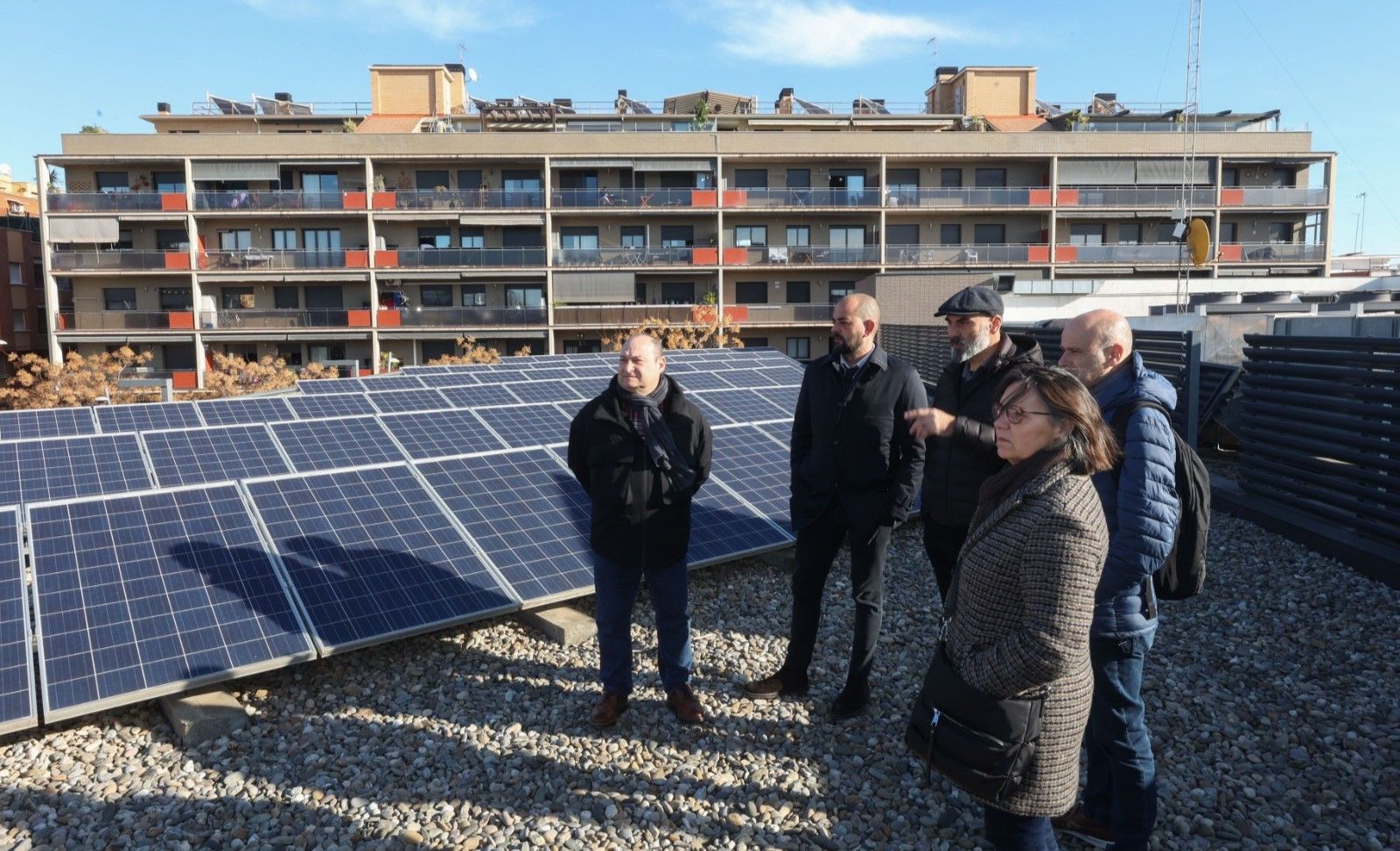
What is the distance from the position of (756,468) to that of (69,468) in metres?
5.61

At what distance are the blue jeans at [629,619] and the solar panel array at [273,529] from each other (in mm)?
1104

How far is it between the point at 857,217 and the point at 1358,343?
1556 inches

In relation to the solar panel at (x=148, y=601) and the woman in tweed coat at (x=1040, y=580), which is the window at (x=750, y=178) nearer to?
the solar panel at (x=148, y=601)

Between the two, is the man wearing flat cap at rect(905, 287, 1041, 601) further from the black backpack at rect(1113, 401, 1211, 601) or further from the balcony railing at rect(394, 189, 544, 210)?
the balcony railing at rect(394, 189, 544, 210)

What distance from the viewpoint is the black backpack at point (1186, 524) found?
3.61 metres

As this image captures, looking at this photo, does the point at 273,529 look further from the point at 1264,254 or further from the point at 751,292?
the point at 1264,254

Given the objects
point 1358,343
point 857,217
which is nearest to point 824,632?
point 1358,343

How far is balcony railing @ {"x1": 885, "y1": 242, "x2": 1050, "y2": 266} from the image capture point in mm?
45031

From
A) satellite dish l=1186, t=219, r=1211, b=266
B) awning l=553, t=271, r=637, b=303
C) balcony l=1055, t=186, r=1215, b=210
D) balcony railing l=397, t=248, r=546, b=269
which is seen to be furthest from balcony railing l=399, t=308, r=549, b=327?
satellite dish l=1186, t=219, r=1211, b=266

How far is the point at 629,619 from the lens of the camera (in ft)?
16.5

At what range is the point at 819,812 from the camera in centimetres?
416

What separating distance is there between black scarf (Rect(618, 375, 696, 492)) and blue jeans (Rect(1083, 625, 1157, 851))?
7.46 feet

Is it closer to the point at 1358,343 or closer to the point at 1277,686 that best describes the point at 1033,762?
the point at 1277,686

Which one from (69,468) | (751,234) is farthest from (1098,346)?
(751,234)
